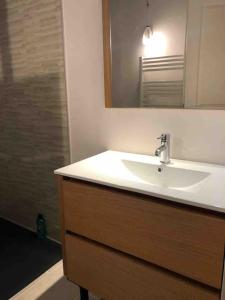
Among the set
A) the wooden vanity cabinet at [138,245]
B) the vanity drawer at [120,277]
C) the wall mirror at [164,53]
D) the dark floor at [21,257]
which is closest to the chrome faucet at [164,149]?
the wall mirror at [164,53]

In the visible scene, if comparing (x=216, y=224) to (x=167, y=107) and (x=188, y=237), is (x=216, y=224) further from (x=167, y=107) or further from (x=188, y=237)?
(x=167, y=107)

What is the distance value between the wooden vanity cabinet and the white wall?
42cm

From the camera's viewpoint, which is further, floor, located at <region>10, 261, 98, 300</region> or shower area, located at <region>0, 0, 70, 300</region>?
shower area, located at <region>0, 0, 70, 300</region>

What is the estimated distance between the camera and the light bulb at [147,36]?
1176 mm

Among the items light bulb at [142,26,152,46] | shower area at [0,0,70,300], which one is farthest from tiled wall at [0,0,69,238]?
light bulb at [142,26,152,46]

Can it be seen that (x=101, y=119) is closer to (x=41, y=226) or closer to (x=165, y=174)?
(x=165, y=174)

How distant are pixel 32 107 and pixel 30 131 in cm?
17

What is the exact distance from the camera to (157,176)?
1.13m

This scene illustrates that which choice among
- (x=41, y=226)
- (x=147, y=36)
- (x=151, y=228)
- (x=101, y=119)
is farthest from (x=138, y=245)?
(x=41, y=226)

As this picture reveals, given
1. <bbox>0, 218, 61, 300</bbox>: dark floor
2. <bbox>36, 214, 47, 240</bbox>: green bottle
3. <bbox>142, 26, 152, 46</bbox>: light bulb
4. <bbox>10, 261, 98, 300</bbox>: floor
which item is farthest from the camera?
<bbox>36, 214, 47, 240</bbox>: green bottle

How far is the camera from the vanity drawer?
0.83 meters

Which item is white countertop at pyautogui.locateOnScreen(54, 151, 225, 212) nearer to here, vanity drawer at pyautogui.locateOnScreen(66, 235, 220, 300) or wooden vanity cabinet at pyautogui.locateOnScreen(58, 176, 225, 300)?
wooden vanity cabinet at pyautogui.locateOnScreen(58, 176, 225, 300)

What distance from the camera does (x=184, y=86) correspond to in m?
1.13

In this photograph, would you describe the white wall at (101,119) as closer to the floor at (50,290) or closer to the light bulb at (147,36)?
the light bulb at (147,36)
